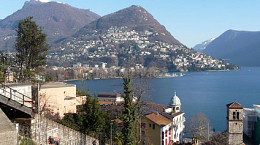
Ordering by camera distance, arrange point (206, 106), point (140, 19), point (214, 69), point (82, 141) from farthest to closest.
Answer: point (140, 19)
point (214, 69)
point (206, 106)
point (82, 141)

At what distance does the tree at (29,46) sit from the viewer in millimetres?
13531

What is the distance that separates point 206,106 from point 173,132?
55.5 feet

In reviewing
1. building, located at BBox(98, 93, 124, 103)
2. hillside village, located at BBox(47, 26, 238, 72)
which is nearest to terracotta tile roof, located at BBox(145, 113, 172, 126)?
building, located at BBox(98, 93, 124, 103)

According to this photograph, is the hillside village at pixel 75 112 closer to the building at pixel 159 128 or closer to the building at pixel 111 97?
the building at pixel 159 128

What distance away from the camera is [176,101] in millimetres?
24047

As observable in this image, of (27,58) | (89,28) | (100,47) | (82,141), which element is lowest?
(82,141)

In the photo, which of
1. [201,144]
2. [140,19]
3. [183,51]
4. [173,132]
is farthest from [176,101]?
[140,19]

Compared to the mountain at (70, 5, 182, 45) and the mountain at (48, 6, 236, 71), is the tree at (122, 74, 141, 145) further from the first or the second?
the mountain at (70, 5, 182, 45)

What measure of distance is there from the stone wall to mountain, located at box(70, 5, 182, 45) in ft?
478

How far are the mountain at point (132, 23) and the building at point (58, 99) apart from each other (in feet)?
460

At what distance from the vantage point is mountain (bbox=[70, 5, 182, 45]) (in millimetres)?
160087

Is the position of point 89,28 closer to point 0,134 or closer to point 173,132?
point 173,132

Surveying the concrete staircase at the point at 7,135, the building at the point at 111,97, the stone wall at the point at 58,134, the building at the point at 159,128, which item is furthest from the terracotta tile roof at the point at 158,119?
the concrete staircase at the point at 7,135

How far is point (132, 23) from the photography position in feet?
554
